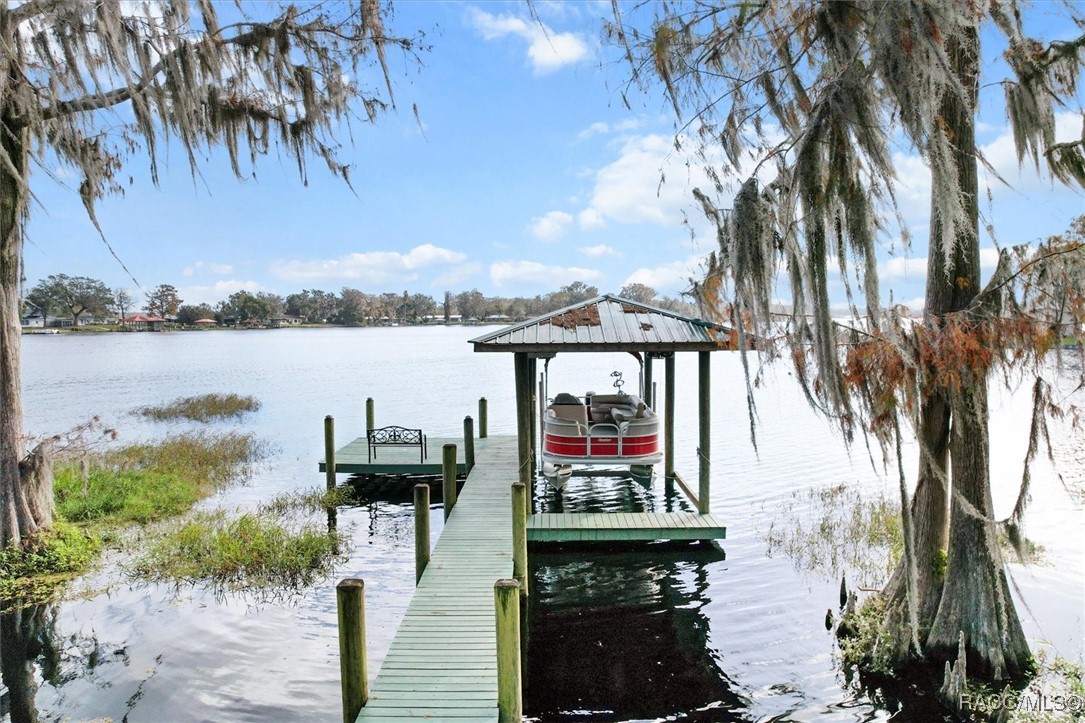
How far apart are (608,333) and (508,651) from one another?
5.89m

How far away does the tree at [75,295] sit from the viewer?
3812 inches

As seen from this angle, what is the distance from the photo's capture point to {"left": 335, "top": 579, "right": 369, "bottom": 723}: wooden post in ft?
18.1

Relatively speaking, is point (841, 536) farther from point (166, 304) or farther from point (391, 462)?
point (166, 304)

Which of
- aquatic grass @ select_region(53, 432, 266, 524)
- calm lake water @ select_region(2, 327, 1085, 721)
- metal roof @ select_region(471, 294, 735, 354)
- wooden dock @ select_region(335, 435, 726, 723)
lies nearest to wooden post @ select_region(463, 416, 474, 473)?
wooden dock @ select_region(335, 435, 726, 723)

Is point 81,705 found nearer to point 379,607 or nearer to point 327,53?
point 379,607

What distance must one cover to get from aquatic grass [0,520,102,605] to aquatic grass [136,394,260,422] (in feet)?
59.9

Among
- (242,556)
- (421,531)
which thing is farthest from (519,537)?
(242,556)

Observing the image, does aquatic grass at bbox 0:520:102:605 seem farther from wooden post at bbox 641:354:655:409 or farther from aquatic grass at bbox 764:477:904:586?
wooden post at bbox 641:354:655:409

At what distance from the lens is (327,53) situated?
1011cm

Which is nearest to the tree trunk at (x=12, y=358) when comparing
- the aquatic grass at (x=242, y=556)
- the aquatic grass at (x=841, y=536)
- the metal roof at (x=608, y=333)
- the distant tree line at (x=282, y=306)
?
the aquatic grass at (x=242, y=556)

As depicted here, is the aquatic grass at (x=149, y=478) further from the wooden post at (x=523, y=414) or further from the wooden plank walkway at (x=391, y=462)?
the wooden post at (x=523, y=414)

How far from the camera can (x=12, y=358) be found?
9883 mm

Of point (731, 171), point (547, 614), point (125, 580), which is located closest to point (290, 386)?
point (125, 580)

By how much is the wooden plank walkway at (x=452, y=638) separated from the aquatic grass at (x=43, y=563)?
17.9ft
